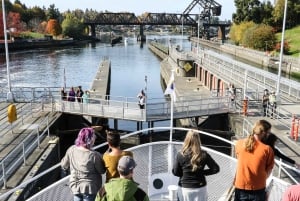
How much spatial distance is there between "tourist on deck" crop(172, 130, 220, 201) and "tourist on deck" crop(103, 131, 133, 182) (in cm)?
70

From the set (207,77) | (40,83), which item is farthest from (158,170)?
(40,83)

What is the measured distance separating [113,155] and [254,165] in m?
1.92

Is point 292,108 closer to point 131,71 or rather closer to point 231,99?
point 231,99

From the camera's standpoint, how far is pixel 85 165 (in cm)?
525

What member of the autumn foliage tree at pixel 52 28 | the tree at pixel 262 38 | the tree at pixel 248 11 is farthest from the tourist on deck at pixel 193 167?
the autumn foliage tree at pixel 52 28

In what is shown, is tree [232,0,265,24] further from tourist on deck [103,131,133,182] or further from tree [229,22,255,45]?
tourist on deck [103,131,133,182]

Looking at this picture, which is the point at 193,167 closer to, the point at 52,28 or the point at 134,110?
the point at 134,110

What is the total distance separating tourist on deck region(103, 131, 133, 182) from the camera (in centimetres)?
507

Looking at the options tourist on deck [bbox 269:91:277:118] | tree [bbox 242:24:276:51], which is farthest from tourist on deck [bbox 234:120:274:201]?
tree [bbox 242:24:276:51]

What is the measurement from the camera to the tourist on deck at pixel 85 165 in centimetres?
521

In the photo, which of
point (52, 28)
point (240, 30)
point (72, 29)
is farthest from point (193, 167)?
point (72, 29)

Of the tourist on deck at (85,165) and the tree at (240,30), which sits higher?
the tourist on deck at (85,165)

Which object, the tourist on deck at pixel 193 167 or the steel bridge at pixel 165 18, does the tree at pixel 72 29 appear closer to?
the steel bridge at pixel 165 18

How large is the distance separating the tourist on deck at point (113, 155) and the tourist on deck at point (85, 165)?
0.13m
